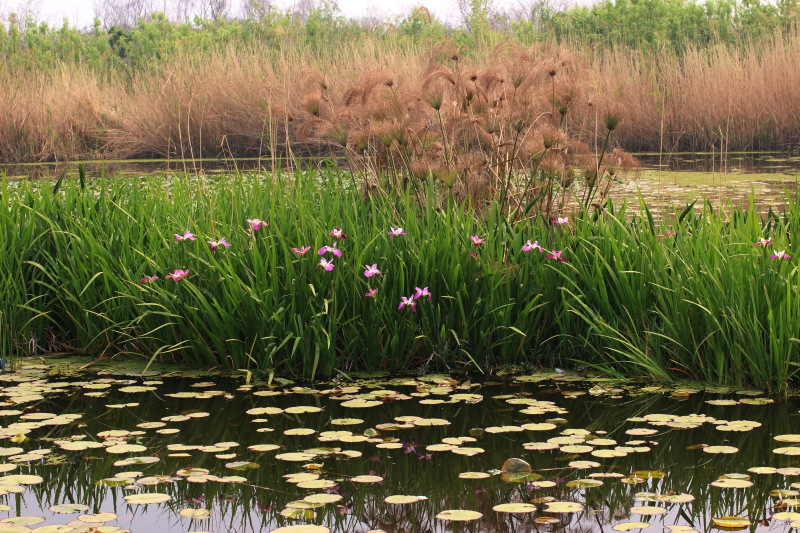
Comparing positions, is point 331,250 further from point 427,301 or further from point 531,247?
point 531,247

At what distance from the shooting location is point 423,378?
3.32 m

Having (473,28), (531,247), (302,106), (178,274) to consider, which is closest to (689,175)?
(302,106)

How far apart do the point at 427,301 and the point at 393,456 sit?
1068 mm

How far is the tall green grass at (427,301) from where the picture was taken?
3.21 m

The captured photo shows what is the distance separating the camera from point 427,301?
136 inches

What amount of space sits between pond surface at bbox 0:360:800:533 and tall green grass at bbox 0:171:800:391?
18cm

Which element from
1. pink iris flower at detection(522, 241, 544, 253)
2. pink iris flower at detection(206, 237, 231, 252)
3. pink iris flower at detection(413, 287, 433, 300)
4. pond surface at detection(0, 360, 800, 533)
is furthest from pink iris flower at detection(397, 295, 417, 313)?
pink iris flower at detection(206, 237, 231, 252)

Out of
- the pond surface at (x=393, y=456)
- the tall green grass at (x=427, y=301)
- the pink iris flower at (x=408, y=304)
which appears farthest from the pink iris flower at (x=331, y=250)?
the pond surface at (x=393, y=456)

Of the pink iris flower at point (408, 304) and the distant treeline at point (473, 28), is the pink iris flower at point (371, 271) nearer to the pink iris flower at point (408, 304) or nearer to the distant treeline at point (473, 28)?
the pink iris flower at point (408, 304)

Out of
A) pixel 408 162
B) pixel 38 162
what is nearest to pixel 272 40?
pixel 38 162

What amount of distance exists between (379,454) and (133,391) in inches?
44.4

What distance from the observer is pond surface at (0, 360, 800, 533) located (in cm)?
206

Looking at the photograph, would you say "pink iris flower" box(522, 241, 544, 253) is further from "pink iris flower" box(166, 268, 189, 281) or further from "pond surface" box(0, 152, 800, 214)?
"pond surface" box(0, 152, 800, 214)

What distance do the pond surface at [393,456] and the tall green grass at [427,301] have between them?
18 centimetres
